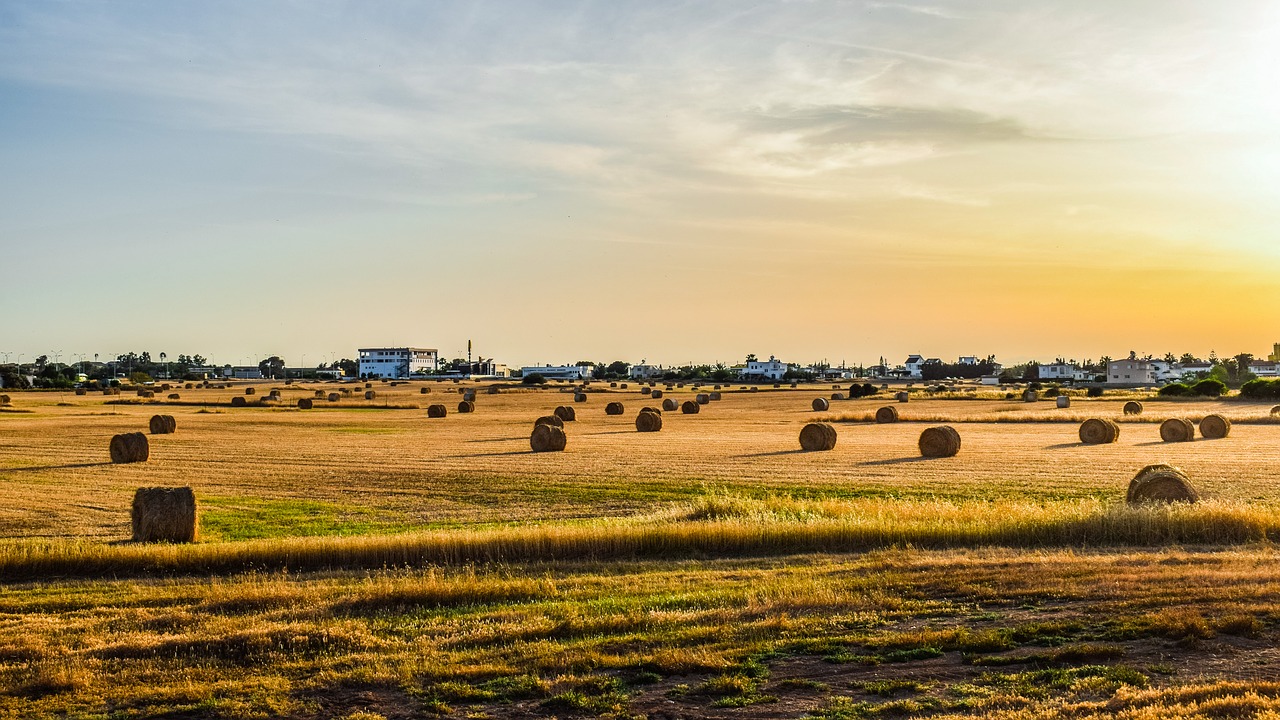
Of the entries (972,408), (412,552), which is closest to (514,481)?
(412,552)

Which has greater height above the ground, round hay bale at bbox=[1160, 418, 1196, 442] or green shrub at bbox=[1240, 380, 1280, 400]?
green shrub at bbox=[1240, 380, 1280, 400]

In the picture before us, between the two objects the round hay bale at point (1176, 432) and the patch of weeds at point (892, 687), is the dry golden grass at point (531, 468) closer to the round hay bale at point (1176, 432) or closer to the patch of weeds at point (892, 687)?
the round hay bale at point (1176, 432)

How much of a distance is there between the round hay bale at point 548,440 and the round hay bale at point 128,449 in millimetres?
14091

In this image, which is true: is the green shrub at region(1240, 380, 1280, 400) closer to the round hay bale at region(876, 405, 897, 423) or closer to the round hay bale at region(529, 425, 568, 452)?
the round hay bale at region(876, 405, 897, 423)

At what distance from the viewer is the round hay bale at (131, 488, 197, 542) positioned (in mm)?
22273

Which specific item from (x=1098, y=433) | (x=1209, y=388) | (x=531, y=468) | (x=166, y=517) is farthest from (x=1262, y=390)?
(x=166, y=517)

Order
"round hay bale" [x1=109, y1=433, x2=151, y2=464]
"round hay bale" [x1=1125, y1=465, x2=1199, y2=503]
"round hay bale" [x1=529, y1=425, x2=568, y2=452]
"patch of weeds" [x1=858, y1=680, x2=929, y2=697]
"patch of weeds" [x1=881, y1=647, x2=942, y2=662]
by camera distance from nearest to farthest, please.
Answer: "patch of weeds" [x1=858, y1=680, x2=929, y2=697] < "patch of weeds" [x1=881, y1=647, x2=942, y2=662] < "round hay bale" [x1=1125, y1=465, x2=1199, y2=503] < "round hay bale" [x1=109, y1=433, x2=151, y2=464] < "round hay bale" [x1=529, y1=425, x2=568, y2=452]

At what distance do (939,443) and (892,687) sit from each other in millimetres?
31228

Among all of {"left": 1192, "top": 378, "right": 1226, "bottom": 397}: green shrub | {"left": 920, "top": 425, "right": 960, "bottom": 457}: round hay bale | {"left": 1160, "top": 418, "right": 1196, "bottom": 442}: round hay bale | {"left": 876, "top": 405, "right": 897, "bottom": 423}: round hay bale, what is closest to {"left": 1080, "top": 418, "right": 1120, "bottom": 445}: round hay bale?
{"left": 1160, "top": 418, "right": 1196, "bottom": 442}: round hay bale

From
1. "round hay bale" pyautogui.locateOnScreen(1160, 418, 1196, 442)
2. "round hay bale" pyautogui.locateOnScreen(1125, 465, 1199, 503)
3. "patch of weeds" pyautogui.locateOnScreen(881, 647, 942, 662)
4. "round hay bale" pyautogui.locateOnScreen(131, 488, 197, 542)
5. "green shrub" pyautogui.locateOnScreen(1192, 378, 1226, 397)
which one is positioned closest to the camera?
"patch of weeds" pyautogui.locateOnScreen(881, 647, 942, 662)

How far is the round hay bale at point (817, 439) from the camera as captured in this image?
144 ft

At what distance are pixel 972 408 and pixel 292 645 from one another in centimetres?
7429

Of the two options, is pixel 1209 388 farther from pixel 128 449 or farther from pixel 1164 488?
pixel 128 449

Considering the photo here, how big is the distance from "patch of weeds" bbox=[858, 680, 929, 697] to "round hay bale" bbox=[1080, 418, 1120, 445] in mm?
39247
